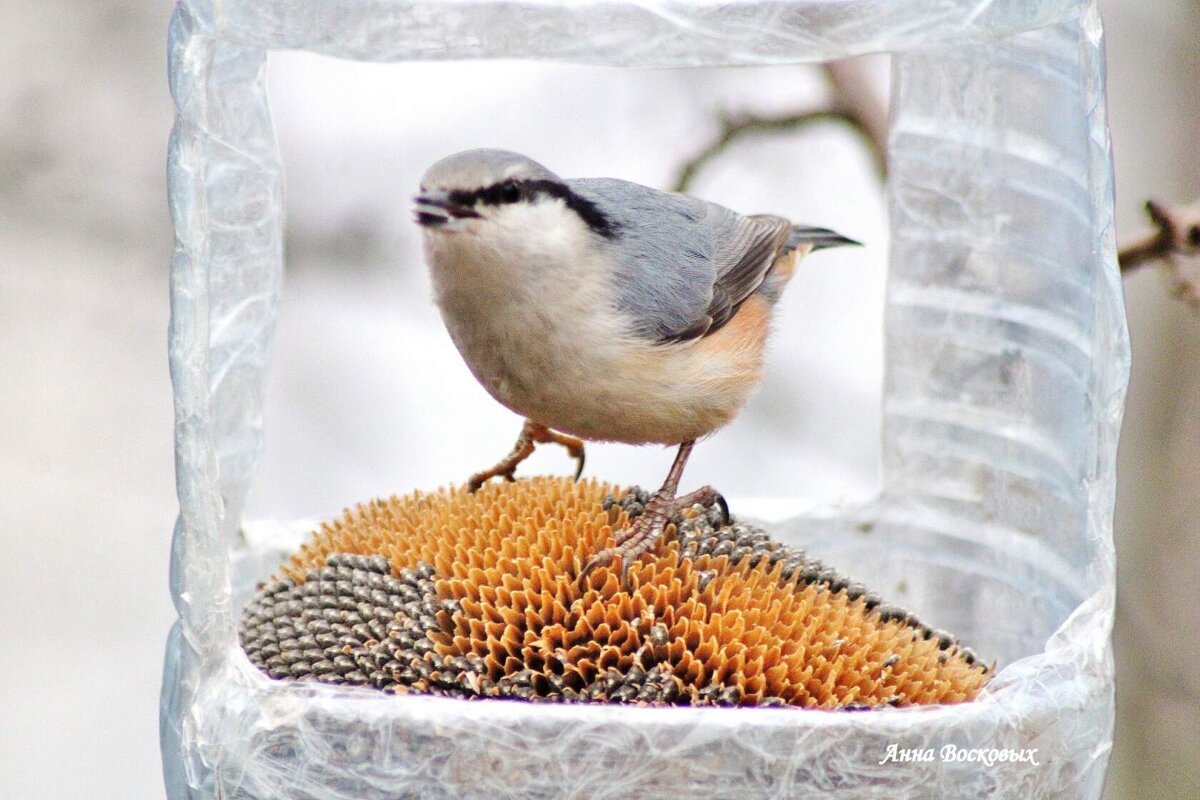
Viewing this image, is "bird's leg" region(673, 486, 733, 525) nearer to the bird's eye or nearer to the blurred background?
the bird's eye

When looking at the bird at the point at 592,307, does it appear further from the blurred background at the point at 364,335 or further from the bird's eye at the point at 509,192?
the blurred background at the point at 364,335

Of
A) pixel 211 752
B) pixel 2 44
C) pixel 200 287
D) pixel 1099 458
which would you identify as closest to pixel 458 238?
pixel 200 287

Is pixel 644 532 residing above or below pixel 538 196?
below

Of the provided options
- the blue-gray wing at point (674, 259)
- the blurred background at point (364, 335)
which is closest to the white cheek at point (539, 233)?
the blue-gray wing at point (674, 259)

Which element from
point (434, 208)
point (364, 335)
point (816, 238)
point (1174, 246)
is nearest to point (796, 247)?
point (816, 238)

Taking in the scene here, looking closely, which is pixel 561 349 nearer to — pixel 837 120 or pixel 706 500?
pixel 706 500
